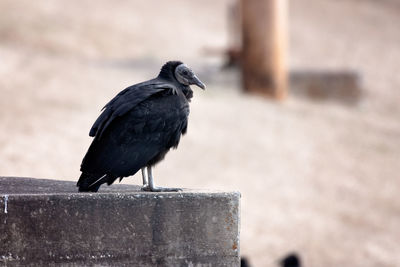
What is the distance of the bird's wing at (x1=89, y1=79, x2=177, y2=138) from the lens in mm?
4547

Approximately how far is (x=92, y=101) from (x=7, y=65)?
2469 millimetres

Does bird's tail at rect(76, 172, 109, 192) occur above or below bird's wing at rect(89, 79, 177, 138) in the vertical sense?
below

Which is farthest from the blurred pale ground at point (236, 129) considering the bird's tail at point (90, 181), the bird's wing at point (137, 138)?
the bird's tail at point (90, 181)

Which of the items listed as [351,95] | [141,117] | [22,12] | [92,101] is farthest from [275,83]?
[141,117]

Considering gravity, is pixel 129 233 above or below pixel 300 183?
below

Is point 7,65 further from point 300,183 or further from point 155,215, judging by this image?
point 155,215

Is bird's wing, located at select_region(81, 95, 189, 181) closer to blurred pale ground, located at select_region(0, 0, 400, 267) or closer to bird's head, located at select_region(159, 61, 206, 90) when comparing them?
bird's head, located at select_region(159, 61, 206, 90)

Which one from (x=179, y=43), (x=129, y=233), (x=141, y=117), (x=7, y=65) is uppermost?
(x=179, y=43)

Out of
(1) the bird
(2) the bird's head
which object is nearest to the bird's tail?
(1) the bird

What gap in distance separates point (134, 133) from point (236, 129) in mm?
7815

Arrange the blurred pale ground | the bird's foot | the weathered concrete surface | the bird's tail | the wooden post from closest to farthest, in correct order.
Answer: the weathered concrete surface, the bird's tail, the bird's foot, the blurred pale ground, the wooden post

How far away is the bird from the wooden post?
9854mm

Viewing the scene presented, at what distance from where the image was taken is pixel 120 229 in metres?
4.24

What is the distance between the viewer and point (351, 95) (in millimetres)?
16203
